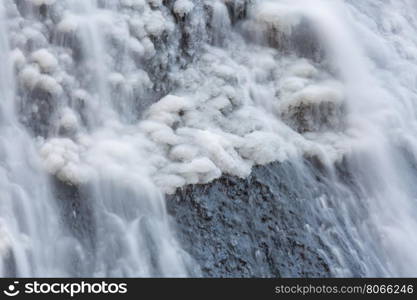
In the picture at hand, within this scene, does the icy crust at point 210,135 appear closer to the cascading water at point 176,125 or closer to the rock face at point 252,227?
the cascading water at point 176,125

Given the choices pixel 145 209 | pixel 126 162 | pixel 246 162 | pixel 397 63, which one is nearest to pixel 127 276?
pixel 145 209

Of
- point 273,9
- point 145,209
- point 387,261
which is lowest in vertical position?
point 387,261

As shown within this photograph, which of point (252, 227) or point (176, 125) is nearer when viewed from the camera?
point (252, 227)

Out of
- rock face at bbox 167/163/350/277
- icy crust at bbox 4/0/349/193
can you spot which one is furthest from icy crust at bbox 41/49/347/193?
rock face at bbox 167/163/350/277

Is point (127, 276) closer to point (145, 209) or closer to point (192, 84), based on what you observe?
point (145, 209)

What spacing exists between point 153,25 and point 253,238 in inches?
84.2

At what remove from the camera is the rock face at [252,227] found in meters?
5.71

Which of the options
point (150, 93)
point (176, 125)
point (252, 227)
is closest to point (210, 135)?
point (176, 125)

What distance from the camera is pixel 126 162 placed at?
19.4 ft

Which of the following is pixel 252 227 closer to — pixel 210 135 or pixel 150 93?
pixel 210 135

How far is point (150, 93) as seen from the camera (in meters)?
6.56

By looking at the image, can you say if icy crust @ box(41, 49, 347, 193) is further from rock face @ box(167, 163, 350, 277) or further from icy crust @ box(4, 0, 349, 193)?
rock face @ box(167, 163, 350, 277)

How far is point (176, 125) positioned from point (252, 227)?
3.54 feet

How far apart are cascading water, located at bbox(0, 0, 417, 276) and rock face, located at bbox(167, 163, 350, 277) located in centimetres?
9
